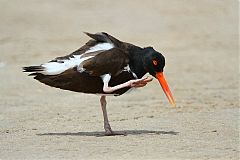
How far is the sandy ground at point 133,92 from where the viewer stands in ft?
30.1

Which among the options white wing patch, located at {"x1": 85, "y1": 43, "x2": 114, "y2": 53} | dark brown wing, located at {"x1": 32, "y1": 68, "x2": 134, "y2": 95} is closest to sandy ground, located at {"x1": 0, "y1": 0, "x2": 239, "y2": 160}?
dark brown wing, located at {"x1": 32, "y1": 68, "x2": 134, "y2": 95}

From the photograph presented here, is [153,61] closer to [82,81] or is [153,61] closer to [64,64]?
[82,81]

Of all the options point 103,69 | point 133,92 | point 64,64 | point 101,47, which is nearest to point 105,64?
point 103,69

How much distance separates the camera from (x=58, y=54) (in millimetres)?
21297

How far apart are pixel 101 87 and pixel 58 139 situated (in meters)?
0.87

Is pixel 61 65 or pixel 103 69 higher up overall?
pixel 61 65

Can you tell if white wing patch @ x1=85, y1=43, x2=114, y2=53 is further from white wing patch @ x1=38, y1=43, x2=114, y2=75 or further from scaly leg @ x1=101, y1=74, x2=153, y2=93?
scaly leg @ x1=101, y1=74, x2=153, y2=93

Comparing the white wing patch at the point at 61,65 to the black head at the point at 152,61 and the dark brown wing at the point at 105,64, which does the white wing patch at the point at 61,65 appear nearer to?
the dark brown wing at the point at 105,64

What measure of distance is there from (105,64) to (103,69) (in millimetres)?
74

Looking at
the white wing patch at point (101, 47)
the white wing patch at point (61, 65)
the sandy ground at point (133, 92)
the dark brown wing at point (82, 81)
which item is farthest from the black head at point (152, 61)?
the sandy ground at point (133, 92)

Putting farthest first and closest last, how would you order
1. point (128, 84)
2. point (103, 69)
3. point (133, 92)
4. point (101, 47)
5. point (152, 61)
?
point (133, 92) → point (101, 47) → point (152, 61) → point (103, 69) → point (128, 84)

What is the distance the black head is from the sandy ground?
0.89m

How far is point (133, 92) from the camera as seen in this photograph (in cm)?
1103

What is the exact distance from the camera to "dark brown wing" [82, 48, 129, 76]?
9656mm
